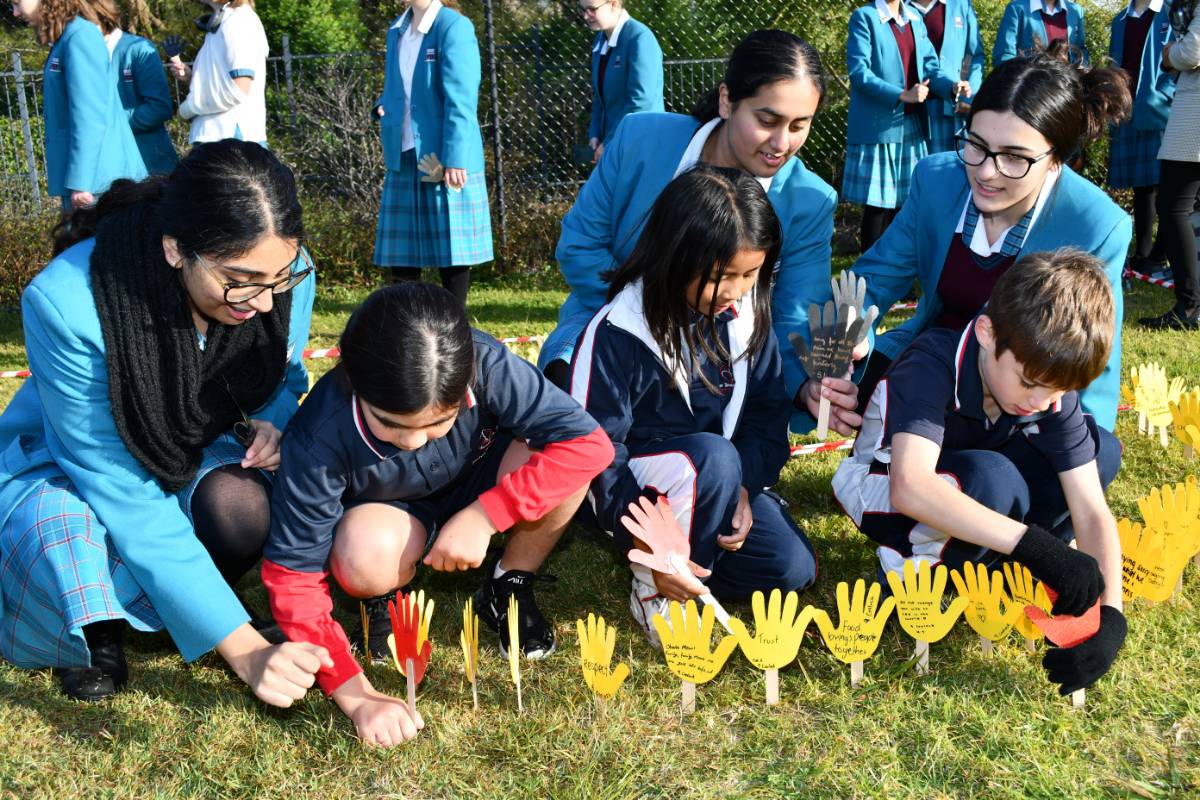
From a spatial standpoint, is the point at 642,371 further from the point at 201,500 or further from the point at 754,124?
the point at 201,500

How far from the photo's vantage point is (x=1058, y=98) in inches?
102

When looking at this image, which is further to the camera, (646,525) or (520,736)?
(646,525)

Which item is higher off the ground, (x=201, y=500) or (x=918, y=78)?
(x=918, y=78)

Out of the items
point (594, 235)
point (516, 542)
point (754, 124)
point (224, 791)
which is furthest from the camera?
point (594, 235)

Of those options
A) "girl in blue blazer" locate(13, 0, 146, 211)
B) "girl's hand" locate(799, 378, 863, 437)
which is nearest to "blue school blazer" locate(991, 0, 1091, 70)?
"girl's hand" locate(799, 378, 863, 437)

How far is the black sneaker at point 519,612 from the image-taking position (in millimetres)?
2455

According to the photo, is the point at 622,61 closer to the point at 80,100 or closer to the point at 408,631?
the point at 80,100

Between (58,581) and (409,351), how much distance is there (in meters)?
0.89

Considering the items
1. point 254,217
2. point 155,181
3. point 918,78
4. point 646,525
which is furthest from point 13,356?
point 918,78

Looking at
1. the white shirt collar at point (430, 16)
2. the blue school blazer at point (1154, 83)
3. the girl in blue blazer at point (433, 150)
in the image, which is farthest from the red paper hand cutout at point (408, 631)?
the blue school blazer at point (1154, 83)

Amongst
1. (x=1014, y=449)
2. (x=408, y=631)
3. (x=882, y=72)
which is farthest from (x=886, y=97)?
(x=408, y=631)

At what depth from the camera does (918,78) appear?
5609 millimetres

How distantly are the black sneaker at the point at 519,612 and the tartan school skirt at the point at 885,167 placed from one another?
3.73 m

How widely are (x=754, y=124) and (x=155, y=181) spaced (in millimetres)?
1429
